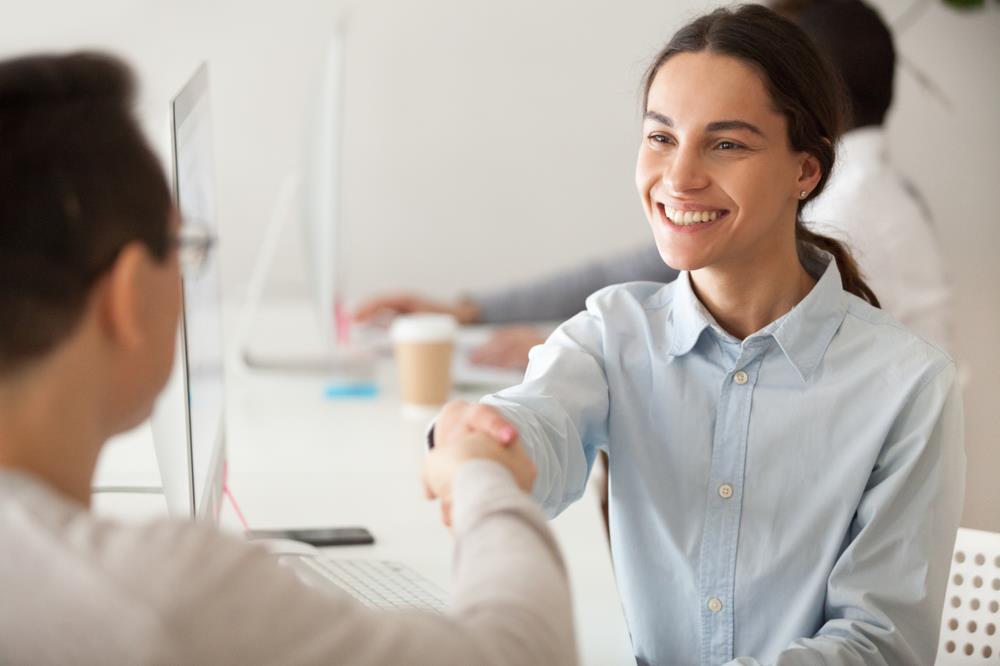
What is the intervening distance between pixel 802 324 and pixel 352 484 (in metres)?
0.76

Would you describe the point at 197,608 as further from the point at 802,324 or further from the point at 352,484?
the point at 352,484

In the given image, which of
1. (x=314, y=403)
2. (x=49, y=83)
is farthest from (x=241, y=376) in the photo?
(x=49, y=83)

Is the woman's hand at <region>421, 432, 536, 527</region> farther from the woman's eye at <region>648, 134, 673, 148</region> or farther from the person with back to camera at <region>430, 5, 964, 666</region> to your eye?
the woman's eye at <region>648, 134, 673, 148</region>

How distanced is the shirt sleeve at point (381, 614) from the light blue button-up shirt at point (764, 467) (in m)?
0.29

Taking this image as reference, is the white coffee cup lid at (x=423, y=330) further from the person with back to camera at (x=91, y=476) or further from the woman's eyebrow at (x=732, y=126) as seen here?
the person with back to camera at (x=91, y=476)

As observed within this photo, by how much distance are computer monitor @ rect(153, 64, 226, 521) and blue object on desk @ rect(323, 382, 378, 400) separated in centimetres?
89

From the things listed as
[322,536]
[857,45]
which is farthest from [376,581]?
[857,45]

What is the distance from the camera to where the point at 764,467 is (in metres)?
1.28

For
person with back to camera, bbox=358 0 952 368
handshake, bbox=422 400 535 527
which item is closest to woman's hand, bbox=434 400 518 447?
handshake, bbox=422 400 535 527

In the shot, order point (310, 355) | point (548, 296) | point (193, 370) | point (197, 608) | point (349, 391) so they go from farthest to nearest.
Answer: point (548, 296)
point (310, 355)
point (349, 391)
point (193, 370)
point (197, 608)

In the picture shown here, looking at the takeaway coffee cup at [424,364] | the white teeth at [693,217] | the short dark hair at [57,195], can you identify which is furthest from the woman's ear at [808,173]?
the takeaway coffee cup at [424,364]

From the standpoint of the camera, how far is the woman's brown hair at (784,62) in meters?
1.26

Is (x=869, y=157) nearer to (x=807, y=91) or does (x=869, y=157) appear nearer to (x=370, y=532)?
(x=807, y=91)

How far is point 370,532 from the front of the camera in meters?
1.58
